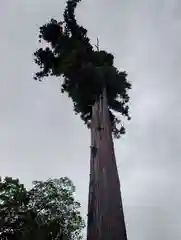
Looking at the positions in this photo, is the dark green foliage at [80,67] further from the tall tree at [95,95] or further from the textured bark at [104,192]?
the textured bark at [104,192]

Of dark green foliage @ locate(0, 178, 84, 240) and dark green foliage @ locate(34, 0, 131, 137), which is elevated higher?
dark green foliage @ locate(34, 0, 131, 137)

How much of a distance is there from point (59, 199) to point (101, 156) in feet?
19.4

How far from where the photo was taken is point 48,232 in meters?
11.2

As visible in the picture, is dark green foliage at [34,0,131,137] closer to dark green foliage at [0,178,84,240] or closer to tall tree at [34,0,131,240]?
tall tree at [34,0,131,240]

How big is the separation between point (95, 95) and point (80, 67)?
4.06ft

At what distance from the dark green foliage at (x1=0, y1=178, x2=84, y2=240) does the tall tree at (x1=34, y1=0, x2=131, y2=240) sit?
3.21 meters

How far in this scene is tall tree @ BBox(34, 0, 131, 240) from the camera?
6.82 m

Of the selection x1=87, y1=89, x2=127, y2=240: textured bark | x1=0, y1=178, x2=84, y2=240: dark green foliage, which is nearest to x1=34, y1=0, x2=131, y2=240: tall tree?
x1=87, y1=89, x2=127, y2=240: textured bark

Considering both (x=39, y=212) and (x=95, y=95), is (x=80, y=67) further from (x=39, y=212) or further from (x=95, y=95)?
(x=39, y=212)

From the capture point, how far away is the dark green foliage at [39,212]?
1134cm

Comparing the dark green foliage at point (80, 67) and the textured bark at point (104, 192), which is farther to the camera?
the dark green foliage at point (80, 67)

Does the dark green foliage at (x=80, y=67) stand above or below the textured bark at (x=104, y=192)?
above

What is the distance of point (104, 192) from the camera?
7.14 meters

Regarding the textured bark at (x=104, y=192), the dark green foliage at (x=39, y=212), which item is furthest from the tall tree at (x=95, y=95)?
the dark green foliage at (x=39, y=212)
